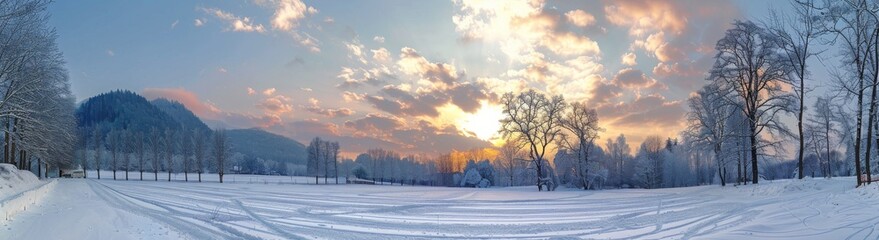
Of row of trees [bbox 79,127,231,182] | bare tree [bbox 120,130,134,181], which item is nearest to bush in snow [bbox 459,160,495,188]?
row of trees [bbox 79,127,231,182]

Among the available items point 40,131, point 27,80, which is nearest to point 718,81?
point 27,80

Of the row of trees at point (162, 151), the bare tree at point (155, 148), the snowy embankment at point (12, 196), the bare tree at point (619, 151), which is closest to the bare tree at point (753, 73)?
the snowy embankment at point (12, 196)

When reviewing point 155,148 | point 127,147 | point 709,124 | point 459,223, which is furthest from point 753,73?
point 127,147

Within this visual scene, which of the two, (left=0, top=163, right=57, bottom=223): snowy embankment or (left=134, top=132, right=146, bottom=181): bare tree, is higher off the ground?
(left=134, top=132, right=146, bottom=181): bare tree

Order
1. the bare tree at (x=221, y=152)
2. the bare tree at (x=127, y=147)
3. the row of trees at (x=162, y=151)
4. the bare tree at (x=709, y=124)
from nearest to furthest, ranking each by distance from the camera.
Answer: the bare tree at (x=709, y=124)
the bare tree at (x=221, y=152)
the row of trees at (x=162, y=151)
the bare tree at (x=127, y=147)

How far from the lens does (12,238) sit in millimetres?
12586

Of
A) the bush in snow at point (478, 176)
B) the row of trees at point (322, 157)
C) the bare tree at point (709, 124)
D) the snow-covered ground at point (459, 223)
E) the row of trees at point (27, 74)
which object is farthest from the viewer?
the row of trees at point (322, 157)

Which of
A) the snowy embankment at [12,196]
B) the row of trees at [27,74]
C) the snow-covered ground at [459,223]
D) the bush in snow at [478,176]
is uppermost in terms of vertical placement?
the row of trees at [27,74]

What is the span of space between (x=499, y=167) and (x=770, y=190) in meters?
91.7

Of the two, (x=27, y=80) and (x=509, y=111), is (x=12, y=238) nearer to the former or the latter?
(x=27, y=80)

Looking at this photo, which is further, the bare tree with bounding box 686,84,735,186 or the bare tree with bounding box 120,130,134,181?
the bare tree with bounding box 120,130,134,181

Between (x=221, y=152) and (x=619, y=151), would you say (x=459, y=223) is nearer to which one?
(x=221, y=152)

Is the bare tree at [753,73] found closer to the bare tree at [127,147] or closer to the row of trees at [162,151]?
the row of trees at [162,151]

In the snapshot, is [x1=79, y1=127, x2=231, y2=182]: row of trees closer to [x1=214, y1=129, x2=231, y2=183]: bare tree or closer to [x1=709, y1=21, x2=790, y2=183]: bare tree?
[x1=214, y1=129, x2=231, y2=183]: bare tree
